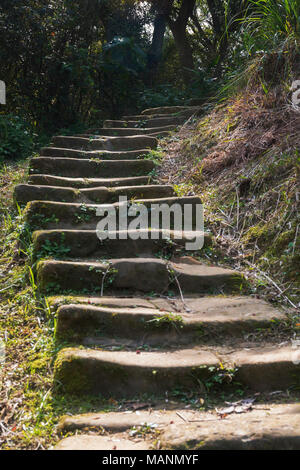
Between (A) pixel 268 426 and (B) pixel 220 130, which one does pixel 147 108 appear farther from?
(A) pixel 268 426

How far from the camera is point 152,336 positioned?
217 cm

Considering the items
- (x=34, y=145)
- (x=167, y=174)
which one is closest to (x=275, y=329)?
(x=167, y=174)

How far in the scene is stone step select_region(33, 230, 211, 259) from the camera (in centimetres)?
274

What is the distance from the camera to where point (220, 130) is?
3959 millimetres

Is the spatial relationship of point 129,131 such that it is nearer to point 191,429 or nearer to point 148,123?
point 148,123

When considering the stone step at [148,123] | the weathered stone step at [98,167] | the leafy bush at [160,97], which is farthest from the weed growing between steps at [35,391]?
the leafy bush at [160,97]

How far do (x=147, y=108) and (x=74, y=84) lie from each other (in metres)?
1.01

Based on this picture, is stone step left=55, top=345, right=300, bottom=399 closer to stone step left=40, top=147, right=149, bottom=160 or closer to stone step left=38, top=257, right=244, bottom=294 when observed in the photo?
stone step left=38, top=257, right=244, bottom=294

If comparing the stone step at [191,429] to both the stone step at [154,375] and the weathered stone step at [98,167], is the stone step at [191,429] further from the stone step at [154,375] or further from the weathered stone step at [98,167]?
the weathered stone step at [98,167]

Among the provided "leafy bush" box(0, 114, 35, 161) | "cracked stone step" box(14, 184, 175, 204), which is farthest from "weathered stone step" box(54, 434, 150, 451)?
"leafy bush" box(0, 114, 35, 161)

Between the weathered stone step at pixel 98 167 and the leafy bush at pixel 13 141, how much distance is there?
117 cm

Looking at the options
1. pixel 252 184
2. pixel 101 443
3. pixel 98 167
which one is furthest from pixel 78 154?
pixel 101 443

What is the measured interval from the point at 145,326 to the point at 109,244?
76 centimetres

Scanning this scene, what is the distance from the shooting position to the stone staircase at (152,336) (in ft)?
5.32
